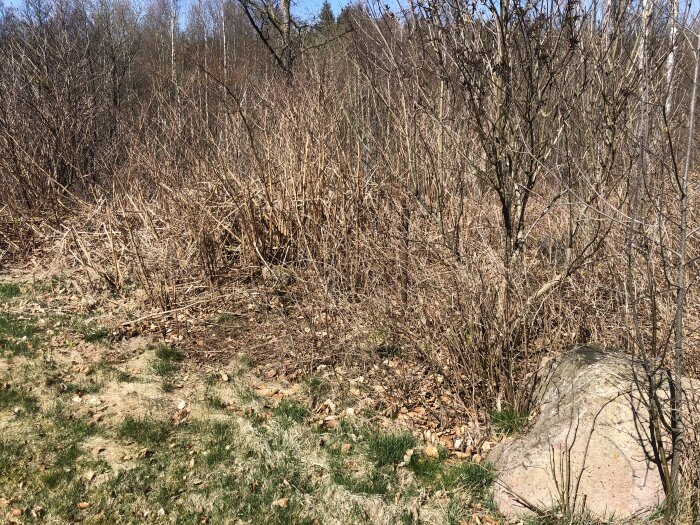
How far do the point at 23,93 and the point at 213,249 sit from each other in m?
4.91

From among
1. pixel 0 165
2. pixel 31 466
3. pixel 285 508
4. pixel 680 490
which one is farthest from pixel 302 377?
pixel 0 165

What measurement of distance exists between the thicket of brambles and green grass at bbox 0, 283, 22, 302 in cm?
70

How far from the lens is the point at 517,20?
11.7 feet

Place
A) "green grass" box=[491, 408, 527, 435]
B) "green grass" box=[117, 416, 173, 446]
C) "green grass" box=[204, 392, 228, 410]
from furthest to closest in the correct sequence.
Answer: "green grass" box=[204, 392, 228, 410], "green grass" box=[117, 416, 173, 446], "green grass" box=[491, 408, 527, 435]

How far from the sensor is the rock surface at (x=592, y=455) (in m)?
3.12

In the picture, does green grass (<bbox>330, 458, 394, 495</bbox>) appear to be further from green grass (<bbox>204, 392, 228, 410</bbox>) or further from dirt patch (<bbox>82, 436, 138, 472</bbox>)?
dirt patch (<bbox>82, 436, 138, 472</bbox>)

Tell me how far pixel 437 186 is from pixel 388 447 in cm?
208

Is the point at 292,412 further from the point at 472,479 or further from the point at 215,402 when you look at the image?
the point at 472,479

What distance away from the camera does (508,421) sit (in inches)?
153

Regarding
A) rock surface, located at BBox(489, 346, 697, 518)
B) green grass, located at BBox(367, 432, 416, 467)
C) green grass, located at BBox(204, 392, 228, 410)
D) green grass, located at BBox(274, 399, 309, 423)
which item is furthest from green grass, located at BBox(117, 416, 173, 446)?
rock surface, located at BBox(489, 346, 697, 518)

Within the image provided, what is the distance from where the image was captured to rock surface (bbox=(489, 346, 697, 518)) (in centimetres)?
312

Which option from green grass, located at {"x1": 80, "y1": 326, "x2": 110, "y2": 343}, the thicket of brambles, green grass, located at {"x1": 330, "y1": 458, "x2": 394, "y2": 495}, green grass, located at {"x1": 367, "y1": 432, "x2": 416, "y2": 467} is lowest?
green grass, located at {"x1": 330, "y1": 458, "x2": 394, "y2": 495}

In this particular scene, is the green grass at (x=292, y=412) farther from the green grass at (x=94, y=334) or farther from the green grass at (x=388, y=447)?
the green grass at (x=94, y=334)

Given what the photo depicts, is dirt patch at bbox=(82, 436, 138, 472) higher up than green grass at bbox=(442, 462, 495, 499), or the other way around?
dirt patch at bbox=(82, 436, 138, 472)
